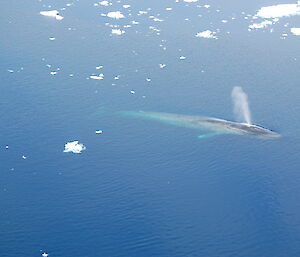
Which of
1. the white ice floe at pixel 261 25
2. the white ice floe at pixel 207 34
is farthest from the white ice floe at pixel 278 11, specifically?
the white ice floe at pixel 207 34

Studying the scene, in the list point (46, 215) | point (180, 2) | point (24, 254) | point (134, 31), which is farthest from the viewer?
point (180, 2)

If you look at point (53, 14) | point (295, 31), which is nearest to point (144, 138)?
point (295, 31)

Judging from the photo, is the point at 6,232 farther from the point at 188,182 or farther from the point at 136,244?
the point at 188,182

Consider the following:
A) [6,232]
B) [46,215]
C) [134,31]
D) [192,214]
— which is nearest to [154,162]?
[192,214]

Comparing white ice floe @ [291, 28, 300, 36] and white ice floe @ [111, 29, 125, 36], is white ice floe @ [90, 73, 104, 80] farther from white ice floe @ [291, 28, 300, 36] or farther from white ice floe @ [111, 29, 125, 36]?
white ice floe @ [291, 28, 300, 36]

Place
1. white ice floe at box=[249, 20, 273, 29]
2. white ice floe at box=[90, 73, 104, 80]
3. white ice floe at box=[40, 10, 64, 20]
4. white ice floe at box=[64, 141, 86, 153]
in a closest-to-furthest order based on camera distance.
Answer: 1. white ice floe at box=[64, 141, 86, 153]
2. white ice floe at box=[90, 73, 104, 80]
3. white ice floe at box=[249, 20, 273, 29]
4. white ice floe at box=[40, 10, 64, 20]

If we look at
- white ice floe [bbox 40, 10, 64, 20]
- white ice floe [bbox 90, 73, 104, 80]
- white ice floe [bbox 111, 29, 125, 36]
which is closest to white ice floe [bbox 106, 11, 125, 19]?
white ice floe [bbox 111, 29, 125, 36]

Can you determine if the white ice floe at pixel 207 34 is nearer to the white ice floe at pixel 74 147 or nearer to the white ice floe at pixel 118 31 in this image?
the white ice floe at pixel 118 31
